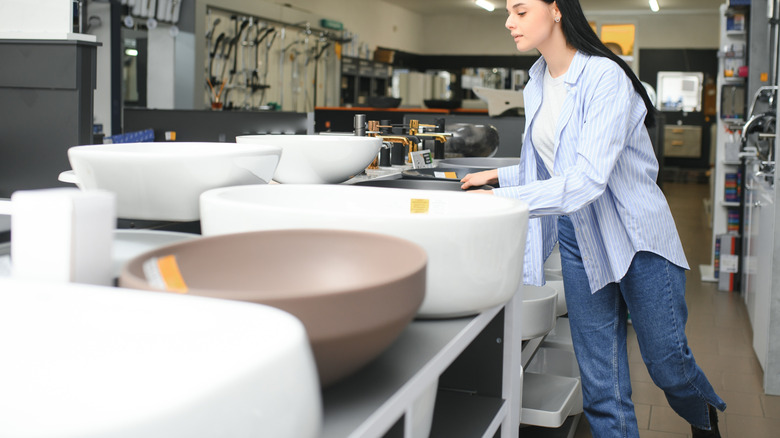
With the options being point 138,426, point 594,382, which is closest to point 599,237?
point 594,382

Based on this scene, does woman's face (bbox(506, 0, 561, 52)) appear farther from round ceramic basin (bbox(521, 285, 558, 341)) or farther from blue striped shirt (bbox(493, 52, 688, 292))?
round ceramic basin (bbox(521, 285, 558, 341))

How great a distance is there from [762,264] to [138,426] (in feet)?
13.1

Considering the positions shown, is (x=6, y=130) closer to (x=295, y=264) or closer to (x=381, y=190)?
(x=381, y=190)

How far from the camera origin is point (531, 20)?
6.59 ft

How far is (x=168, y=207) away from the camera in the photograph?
3.92ft

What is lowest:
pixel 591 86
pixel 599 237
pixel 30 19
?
pixel 599 237

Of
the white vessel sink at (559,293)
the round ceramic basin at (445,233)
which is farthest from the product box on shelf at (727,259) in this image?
the round ceramic basin at (445,233)

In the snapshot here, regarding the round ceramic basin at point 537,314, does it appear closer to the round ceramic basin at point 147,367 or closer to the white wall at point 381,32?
the round ceramic basin at point 147,367

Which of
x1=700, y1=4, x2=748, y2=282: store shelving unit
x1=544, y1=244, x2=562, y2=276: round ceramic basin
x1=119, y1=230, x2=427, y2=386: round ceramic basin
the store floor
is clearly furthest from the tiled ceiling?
x1=119, y1=230, x2=427, y2=386: round ceramic basin

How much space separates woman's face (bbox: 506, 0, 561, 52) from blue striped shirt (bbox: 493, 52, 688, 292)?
0.11 m

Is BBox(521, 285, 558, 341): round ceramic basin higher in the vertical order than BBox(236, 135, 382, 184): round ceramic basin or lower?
lower

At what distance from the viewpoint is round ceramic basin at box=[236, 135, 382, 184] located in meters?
1.71

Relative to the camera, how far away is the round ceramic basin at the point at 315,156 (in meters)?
1.71

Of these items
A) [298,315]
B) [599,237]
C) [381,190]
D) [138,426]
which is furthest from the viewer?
[599,237]
